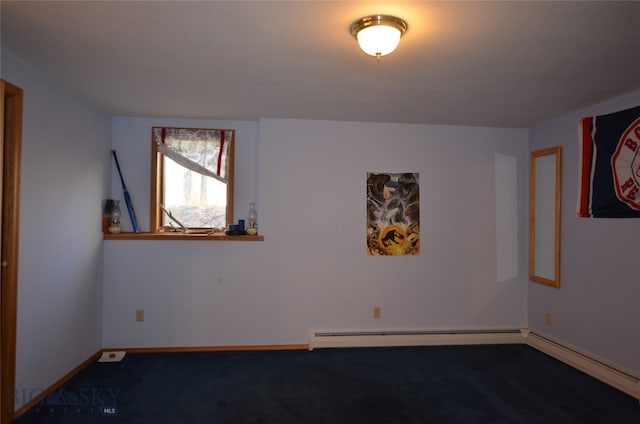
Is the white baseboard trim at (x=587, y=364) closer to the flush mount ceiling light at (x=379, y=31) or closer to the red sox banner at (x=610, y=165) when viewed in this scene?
the red sox banner at (x=610, y=165)

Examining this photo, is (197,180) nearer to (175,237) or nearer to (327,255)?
(175,237)

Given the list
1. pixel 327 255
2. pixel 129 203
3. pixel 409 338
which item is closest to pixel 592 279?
pixel 409 338

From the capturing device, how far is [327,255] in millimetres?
3965

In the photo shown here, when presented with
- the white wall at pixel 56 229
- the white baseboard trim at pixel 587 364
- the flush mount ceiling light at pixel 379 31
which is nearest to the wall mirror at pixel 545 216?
the white baseboard trim at pixel 587 364

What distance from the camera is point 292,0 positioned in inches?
68.0

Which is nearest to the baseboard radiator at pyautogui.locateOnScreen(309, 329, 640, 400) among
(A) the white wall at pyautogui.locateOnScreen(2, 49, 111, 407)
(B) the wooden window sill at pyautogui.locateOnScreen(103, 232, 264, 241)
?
(B) the wooden window sill at pyautogui.locateOnScreen(103, 232, 264, 241)

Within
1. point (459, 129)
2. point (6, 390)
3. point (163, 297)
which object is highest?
point (459, 129)

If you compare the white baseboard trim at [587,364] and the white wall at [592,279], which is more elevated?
the white wall at [592,279]

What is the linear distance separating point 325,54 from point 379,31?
51 cm

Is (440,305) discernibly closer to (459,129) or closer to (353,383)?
(353,383)

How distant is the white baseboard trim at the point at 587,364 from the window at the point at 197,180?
11.4ft

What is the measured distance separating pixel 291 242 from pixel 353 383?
4.90ft

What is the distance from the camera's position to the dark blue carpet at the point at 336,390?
2.58m

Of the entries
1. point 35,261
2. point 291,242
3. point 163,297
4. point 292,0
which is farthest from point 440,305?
point 35,261
